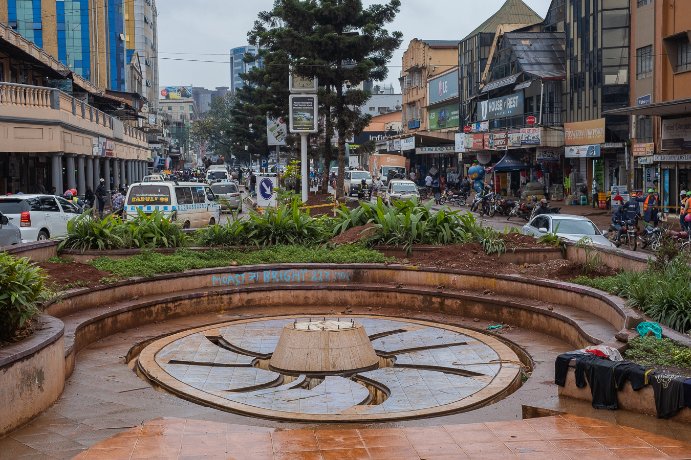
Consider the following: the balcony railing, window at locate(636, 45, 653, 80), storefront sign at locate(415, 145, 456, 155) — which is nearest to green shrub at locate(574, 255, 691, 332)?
the balcony railing

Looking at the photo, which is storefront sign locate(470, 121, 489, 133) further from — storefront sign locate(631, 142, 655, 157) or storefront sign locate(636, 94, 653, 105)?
storefront sign locate(631, 142, 655, 157)

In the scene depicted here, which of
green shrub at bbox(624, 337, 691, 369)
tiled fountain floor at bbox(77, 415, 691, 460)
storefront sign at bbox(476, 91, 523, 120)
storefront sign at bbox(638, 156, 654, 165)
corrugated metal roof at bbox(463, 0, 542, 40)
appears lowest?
tiled fountain floor at bbox(77, 415, 691, 460)

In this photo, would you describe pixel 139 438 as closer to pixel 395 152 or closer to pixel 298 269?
pixel 298 269

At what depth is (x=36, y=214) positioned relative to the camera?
79.3 feet

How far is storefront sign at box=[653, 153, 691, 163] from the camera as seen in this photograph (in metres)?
34.3

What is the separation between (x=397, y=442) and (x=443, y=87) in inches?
2918

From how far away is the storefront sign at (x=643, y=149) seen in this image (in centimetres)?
3806

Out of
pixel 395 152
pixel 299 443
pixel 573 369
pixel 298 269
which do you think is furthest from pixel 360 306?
pixel 395 152

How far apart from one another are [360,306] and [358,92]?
27655 mm

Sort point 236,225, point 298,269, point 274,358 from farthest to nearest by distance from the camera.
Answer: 1. point 236,225
2. point 298,269
3. point 274,358

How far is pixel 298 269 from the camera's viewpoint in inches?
632

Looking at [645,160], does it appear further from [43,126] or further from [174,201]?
[43,126]

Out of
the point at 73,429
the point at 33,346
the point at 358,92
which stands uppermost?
the point at 358,92

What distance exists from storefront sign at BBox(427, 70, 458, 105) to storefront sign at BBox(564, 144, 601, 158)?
28156 millimetres
